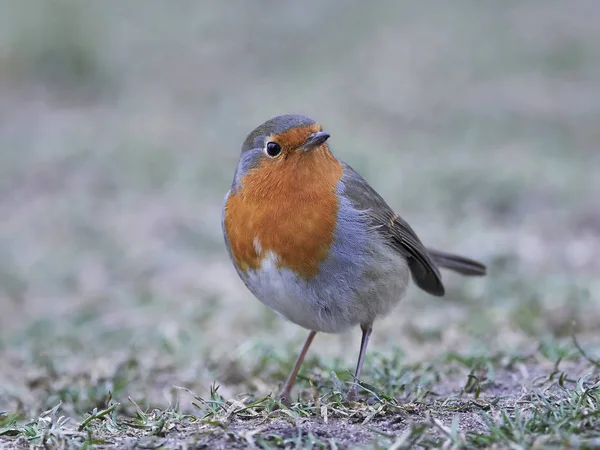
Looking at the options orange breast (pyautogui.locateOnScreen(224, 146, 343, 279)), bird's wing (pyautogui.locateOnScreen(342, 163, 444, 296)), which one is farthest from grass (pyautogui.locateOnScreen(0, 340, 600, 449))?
bird's wing (pyautogui.locateOnScreen(342, 163, 444, 296))

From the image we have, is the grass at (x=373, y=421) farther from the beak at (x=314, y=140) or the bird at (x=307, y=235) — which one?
the beak at (x=314, y=140)

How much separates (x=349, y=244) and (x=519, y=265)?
11.0 ft

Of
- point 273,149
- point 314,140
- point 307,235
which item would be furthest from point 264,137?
point 307,235

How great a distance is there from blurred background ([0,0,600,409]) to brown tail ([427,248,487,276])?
0.46 metres

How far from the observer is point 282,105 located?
35.5 ft

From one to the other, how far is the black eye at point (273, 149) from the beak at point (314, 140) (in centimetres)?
14

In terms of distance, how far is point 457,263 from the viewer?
516cm

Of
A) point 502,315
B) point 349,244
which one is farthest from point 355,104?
point 349,244

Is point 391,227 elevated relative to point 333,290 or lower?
elevated

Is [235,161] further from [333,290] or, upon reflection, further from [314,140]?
[333,290]

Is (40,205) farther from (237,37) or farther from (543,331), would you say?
(237,37)

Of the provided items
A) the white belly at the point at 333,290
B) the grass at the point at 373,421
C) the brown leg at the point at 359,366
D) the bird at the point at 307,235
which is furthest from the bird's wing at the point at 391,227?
the grass at the point at 373,421

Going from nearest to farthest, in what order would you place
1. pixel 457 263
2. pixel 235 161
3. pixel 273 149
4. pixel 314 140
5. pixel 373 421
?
pixel 373 421
pixel 314 140
pixel 273 149
pixel 457 263
pixel 235 161

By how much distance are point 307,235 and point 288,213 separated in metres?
0.13
